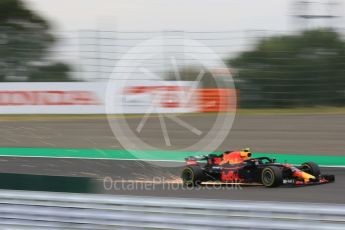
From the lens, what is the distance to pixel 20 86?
15.1m

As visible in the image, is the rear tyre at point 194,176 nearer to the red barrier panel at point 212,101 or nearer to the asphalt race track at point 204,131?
the asphalt race track at point 204,131

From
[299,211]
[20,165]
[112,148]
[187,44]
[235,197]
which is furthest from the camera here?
[187,44]

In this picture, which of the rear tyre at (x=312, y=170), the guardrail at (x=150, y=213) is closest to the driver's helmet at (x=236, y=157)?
the rear tyre at (x=312, y=170)

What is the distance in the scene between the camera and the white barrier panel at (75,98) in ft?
45.7

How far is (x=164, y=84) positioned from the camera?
13.9m

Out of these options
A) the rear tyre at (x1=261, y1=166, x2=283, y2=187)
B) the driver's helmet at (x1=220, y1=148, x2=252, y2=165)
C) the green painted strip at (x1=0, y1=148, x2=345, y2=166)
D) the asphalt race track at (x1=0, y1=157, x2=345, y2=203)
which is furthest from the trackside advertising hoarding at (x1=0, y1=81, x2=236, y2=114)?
the rear tyre at (x1=261, y1=166, x2=283, y2=187)

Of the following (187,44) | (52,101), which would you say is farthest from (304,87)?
(52,101)

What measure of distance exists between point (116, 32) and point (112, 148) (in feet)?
Result: 10.1

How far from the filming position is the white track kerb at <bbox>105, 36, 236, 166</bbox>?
13516mm

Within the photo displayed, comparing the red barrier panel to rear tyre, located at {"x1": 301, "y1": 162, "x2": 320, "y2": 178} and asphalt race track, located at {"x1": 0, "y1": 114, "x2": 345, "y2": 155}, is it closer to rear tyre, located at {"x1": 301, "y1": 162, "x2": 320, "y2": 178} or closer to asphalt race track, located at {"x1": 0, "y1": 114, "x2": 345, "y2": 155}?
asphalt race track, located at {"x1": 0, "y1": 114, "x2": 345, "y2": 155}

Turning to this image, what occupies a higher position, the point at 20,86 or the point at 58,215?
the point at 20,86

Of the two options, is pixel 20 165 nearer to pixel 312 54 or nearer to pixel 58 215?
Answer: pixel 58 215

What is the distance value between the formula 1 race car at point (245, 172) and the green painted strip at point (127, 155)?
10.4ft

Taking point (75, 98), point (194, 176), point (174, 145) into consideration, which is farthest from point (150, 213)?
point (75, 98)
